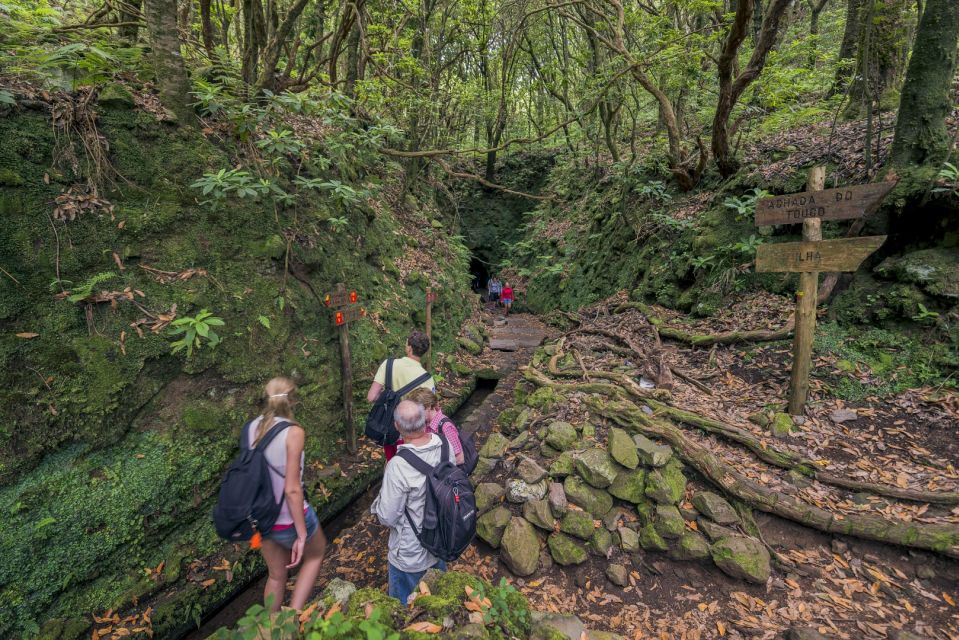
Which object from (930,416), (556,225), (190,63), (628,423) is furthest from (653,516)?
(556,225)

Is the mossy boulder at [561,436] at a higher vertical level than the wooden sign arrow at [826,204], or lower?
lower

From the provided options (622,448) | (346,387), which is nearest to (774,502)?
(622,448)

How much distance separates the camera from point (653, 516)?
376 cm

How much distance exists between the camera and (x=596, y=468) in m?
4.05

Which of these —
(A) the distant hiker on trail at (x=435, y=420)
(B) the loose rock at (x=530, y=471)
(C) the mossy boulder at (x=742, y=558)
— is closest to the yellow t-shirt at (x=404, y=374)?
(A) the distant hiker on trail at (x=435, y=420)

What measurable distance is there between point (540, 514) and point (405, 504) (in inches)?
72.2

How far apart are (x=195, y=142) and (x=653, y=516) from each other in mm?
6822

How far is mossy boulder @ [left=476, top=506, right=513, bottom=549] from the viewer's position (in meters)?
3.85

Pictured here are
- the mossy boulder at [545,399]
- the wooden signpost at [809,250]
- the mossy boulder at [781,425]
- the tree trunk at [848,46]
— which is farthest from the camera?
the tree trunk at [848,46]

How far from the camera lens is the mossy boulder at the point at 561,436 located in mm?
4590

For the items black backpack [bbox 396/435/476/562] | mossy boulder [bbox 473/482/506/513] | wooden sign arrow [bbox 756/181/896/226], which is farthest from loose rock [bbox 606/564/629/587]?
wooden sign arrow [bbox 756/181/896/226]

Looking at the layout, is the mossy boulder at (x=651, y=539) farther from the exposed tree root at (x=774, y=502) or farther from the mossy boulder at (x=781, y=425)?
the mossy boulder at (x=781, y=425)

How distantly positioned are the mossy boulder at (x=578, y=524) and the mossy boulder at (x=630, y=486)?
16.0 inches

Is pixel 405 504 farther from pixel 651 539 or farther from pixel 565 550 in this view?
pixel 651 539
